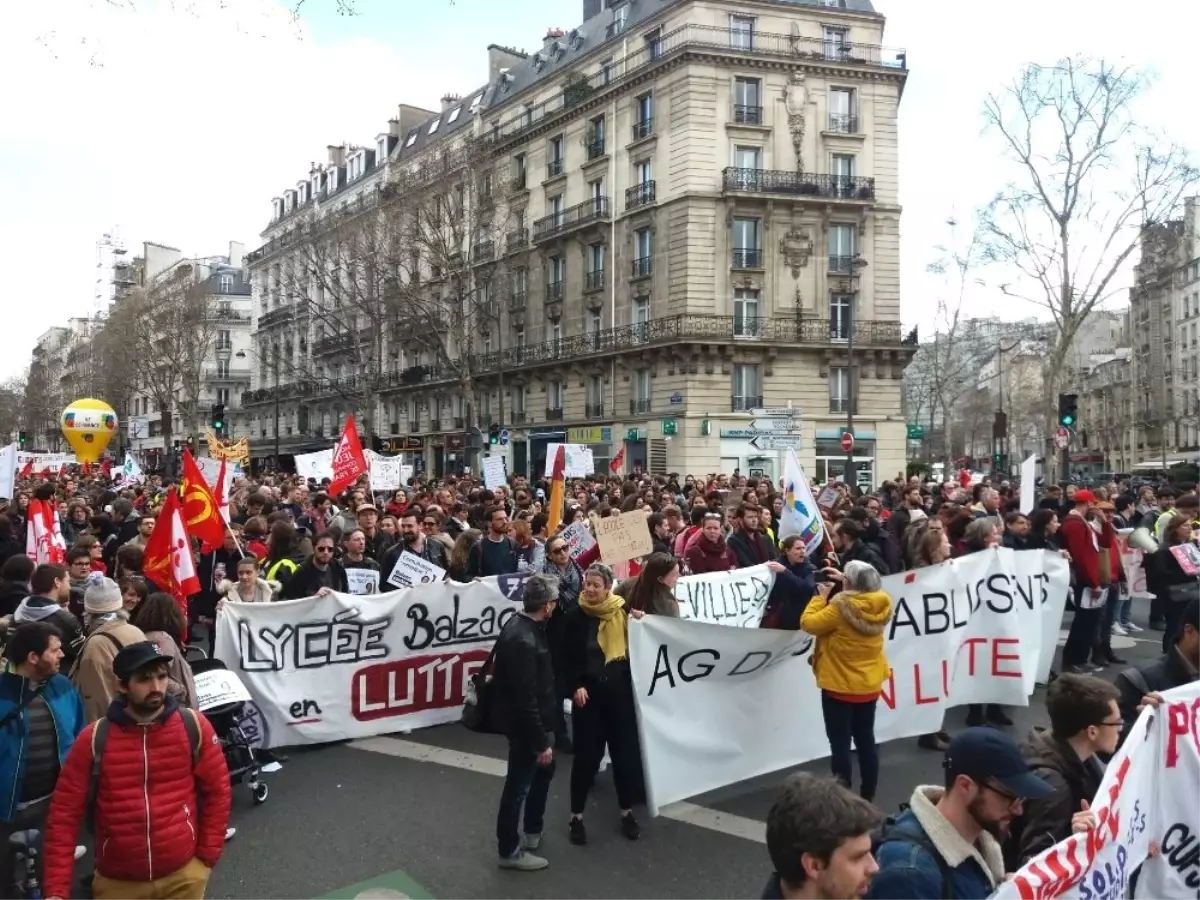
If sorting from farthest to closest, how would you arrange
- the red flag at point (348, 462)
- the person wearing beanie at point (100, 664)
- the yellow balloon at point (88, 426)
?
the yellow balloon at point (88, 426)
the red flag at point (348, 462)
the person wearing beanie at point (100, 664)

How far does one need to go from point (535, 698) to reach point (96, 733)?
2115 mm

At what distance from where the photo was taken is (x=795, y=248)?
1358 inches

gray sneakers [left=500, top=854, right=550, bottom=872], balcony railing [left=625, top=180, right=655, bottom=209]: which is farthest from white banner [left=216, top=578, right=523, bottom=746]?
balcony railing [left=625, top=180, right=655, bottom=209]

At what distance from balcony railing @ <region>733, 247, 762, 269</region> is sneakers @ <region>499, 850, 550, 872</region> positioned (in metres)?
31.5

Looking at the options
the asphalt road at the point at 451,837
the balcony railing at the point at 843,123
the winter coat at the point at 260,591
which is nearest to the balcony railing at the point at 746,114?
the balcony railing at the point at 843,123

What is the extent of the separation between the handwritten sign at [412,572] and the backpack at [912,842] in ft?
19.3

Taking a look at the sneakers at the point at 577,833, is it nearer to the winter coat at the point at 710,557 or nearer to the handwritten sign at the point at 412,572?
the handwritten sign at the point at 412,572

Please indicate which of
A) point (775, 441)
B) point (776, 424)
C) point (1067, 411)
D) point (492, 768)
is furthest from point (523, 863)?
point (776, 424)

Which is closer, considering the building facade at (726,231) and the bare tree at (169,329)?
the building facade at (726,231)

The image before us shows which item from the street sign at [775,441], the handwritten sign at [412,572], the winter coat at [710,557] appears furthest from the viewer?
the street sign at [775,441]

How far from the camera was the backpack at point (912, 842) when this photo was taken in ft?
7.77

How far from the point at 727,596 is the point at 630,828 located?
2561mm

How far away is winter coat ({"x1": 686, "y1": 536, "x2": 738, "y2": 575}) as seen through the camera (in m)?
8.26

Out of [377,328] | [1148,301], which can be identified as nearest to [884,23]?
[377,328]
